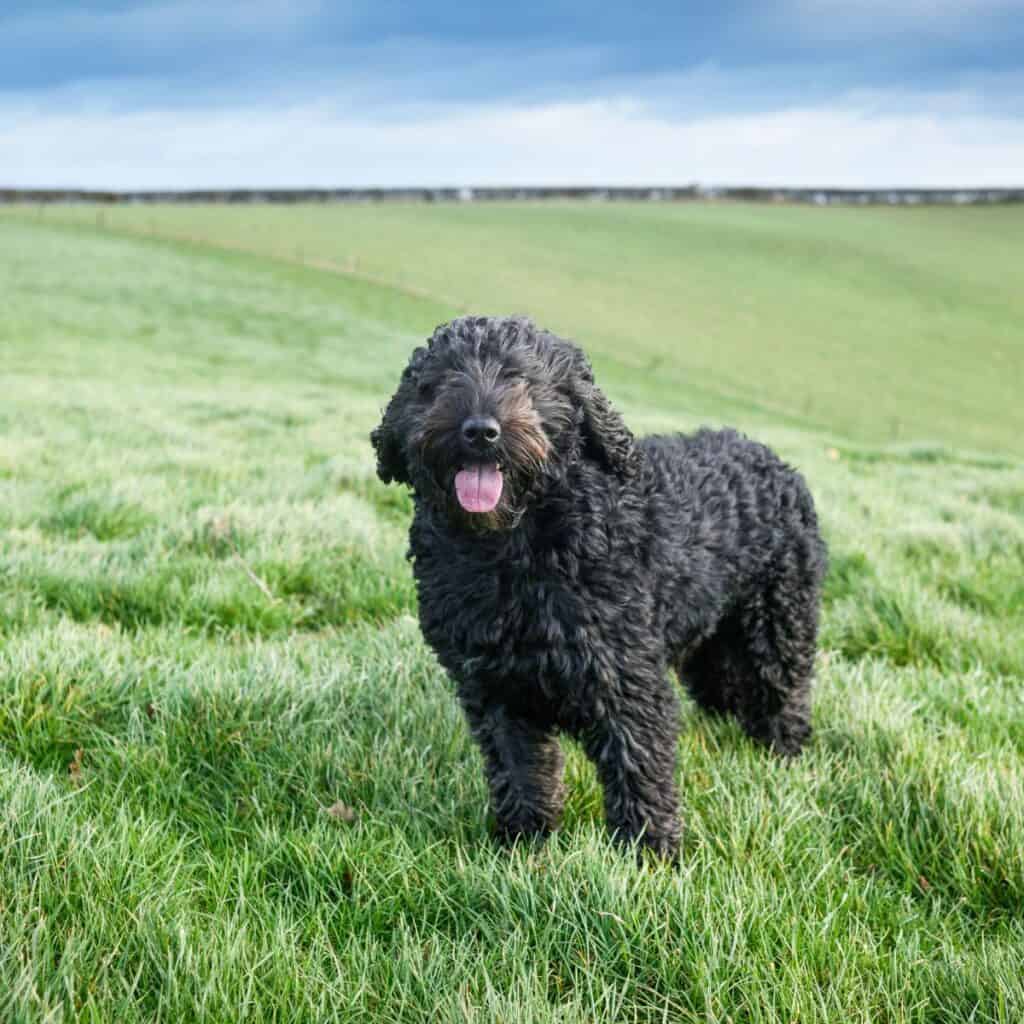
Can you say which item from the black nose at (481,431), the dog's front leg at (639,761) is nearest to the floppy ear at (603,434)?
the black nose at (481,431)

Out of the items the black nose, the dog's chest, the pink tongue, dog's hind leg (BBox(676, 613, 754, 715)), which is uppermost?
the black nose

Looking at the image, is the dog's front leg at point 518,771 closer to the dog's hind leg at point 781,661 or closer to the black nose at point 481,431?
the black nose at point 481,431

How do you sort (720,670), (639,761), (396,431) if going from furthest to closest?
1. (720,670)
2. (396,431)
3. (639,761)

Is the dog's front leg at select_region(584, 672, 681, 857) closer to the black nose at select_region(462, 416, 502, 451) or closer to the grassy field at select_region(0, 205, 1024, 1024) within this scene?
the grassy field at select_region(0, 205, 1024, 1024)

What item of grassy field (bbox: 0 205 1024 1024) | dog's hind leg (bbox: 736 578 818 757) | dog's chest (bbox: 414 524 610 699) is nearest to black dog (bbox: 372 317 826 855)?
dog's chest (bbox: 414 524 610 699)

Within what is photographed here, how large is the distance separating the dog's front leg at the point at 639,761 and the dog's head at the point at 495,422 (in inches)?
28.1

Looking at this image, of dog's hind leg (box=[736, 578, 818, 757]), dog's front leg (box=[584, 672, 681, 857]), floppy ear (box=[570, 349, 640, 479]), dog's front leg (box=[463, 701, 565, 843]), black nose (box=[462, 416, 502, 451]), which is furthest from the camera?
dog's hind leg (box=[736, 578, 818, 757])

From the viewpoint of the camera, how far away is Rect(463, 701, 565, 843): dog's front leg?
3.06m

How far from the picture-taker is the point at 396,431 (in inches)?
130

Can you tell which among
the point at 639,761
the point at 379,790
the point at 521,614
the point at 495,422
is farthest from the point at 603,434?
the point at 379,790

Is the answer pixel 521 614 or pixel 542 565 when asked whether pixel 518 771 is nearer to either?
pixel 521 614

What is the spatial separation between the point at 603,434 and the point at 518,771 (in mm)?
1160

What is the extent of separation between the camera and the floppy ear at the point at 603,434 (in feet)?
10.5

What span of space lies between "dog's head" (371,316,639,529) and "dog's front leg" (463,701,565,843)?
2.35 feet
